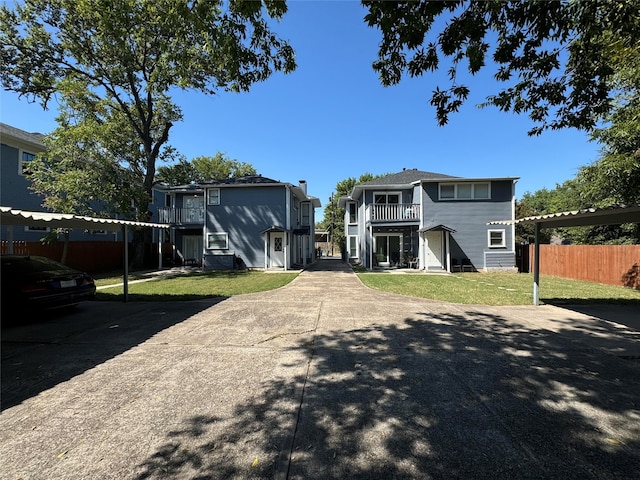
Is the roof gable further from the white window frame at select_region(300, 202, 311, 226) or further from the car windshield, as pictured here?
the car windshield

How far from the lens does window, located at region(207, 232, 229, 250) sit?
20.6 meters

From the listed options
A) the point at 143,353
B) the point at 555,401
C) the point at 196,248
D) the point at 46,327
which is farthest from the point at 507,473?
the point at 196,248

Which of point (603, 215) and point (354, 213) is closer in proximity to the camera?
point (603, 215)

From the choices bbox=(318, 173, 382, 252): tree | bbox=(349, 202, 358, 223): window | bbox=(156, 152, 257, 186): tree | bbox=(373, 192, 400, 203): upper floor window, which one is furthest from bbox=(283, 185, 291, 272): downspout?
bbox=(318, 173, 382, 252): tree

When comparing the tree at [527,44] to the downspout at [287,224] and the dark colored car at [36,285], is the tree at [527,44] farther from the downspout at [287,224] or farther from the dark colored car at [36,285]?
the downspout at [287,224]

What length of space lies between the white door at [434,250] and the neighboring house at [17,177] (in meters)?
19.3

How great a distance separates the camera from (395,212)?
19938 millimetres

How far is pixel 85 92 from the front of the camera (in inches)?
720

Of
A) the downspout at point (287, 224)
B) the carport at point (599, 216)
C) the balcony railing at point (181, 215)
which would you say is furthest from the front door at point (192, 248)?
the carport at point (599, 216)

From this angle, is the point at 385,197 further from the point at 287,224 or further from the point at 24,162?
the point at 24,162

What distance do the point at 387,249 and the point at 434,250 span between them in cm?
326

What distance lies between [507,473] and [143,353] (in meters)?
4.83

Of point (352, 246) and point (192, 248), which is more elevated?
point (352, 246)

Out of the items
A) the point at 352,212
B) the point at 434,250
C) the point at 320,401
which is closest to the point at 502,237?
the point at 434,250
